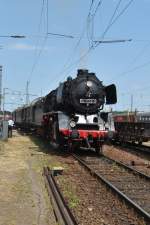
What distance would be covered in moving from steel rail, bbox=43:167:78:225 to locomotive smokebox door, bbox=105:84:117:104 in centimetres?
964

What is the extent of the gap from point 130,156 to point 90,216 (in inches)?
495

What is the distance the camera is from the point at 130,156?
2142 centimetres

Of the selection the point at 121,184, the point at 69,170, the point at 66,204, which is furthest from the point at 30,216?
the point at 69,170

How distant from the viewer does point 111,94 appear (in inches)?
873

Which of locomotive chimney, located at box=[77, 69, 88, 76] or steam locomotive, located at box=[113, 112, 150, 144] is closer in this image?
locomotive chimney, located at box=[77, 69, 88, 76]

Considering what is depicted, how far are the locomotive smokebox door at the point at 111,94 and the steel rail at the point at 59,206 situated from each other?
380 inches

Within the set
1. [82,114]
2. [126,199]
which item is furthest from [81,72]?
[126,199]

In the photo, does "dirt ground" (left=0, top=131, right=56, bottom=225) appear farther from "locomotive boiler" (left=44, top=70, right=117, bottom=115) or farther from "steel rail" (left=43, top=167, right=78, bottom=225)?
"locomotive boiler" (left=44, top=70, right=117, bottom=115)

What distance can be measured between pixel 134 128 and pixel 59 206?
20213 mm

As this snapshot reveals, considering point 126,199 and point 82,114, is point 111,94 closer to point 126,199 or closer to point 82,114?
point 82,114

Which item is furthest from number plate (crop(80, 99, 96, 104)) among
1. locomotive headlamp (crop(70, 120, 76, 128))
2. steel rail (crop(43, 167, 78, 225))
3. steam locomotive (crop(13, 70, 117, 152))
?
steel rail (crop(43, 167, 78, 225))

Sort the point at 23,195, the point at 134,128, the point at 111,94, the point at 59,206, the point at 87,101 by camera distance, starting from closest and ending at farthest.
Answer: the point at 59,206 → the point at 23,195 → the point at 87,101 → the point at 111,94 → the point at 134,128

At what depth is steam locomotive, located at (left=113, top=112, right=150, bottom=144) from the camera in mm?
27598

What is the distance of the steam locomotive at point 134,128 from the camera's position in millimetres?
27598
